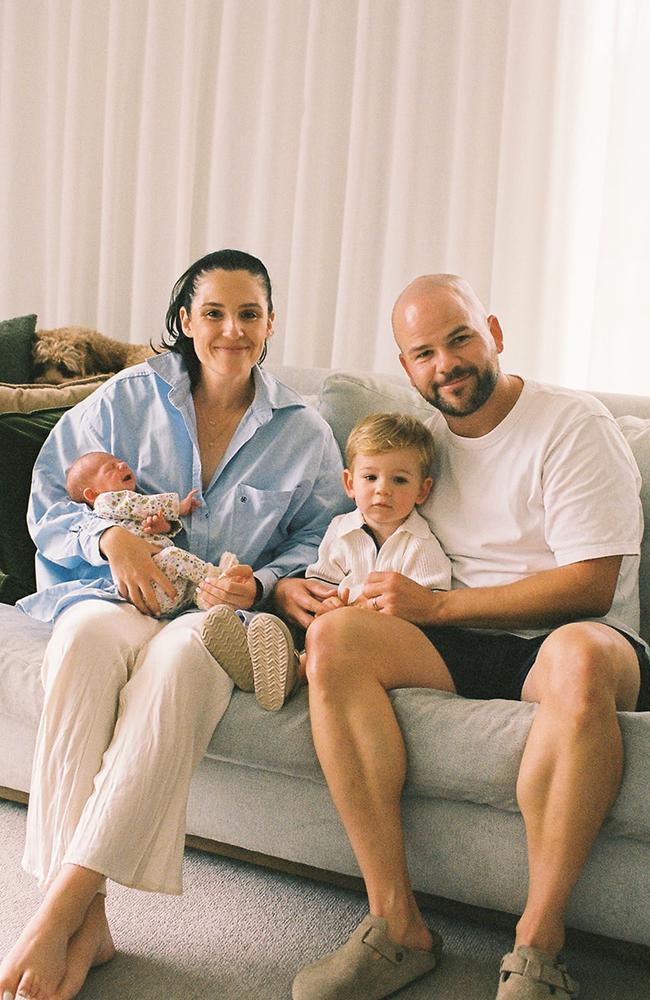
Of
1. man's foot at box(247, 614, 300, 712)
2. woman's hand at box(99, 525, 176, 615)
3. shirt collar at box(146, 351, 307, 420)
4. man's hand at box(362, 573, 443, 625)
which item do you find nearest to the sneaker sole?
man's foot at box(247, 614, 300, 712)

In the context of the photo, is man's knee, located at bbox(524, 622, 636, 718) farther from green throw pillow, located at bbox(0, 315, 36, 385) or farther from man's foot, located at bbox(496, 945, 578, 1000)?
green throw pillow, located at bbox(0, 315, 36, 385)

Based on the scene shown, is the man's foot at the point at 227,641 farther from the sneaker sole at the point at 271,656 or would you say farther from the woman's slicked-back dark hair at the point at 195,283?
the woman's slicked-back dark hair at the point at 195,283

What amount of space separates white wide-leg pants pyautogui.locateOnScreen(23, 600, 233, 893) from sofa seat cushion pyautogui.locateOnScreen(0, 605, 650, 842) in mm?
65

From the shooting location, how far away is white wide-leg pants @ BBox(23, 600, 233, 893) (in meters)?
1.61

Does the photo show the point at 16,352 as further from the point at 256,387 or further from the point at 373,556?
the point at 373,556

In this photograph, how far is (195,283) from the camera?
2246 millimetres

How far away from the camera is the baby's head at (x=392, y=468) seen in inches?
79.8

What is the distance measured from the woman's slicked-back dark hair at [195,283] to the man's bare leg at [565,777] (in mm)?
1078

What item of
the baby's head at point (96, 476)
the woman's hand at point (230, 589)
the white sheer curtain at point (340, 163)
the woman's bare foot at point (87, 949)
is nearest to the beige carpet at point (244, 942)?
the woman's bare foot at point (87, 949)

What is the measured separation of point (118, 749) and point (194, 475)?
0.69 m

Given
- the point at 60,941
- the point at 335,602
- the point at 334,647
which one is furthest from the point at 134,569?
the point at 60,941

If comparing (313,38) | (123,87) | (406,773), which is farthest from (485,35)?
(406,773)

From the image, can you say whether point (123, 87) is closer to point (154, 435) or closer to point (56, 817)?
point (154, 435)

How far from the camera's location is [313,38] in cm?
333
